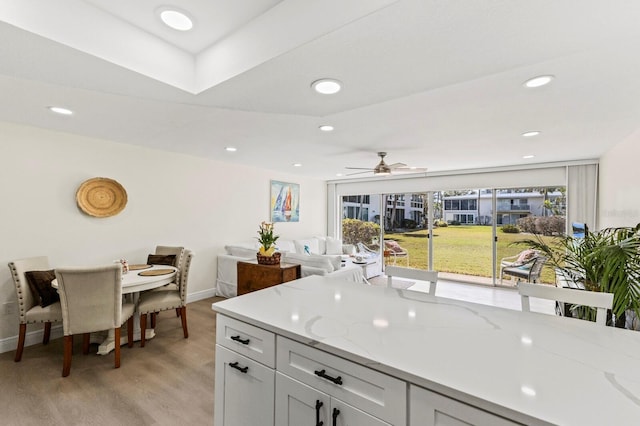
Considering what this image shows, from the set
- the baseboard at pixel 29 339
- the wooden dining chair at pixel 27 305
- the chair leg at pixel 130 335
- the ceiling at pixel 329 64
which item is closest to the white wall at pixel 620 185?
the ceiling at pixel 329 64

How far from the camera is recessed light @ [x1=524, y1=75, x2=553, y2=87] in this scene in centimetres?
185

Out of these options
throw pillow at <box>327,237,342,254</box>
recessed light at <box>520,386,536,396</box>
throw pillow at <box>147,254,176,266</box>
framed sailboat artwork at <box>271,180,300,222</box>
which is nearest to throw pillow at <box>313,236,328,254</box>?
throw pillow at <box>327,237,342,254</box>

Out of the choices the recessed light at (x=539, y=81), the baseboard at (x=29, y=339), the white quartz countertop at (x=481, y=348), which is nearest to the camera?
the white quartz countertop at (x=481, y=348)

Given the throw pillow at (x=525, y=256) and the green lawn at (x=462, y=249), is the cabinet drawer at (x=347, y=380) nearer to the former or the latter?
the throw pillow at (x=525, y=256)

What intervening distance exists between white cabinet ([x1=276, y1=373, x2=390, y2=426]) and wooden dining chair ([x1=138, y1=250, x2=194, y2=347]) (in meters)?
2.33

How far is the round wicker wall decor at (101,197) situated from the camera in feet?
11.1

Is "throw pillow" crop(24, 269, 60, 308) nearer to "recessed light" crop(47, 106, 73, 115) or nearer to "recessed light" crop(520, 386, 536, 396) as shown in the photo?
"recessed light" crop(47, 106, 73, 115)

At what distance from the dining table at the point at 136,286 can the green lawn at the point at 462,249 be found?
17.0 ft

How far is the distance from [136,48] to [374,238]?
6257 millimetres

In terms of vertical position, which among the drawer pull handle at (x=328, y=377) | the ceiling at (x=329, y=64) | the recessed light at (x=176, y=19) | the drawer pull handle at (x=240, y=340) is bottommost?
the drawer pull handle at (x=240, y=340)

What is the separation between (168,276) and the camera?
301 centimetres

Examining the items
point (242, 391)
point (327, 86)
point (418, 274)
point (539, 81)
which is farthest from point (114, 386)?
point (539, 81)

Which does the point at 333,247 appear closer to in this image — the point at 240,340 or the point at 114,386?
the point at 114,386

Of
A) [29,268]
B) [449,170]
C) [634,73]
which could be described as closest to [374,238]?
[449,170]
